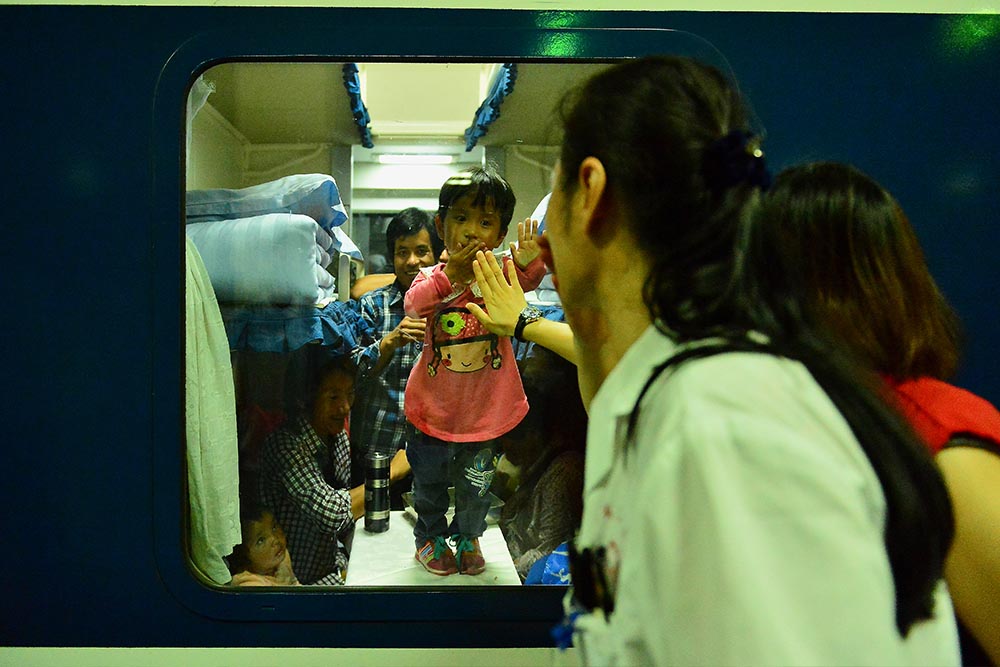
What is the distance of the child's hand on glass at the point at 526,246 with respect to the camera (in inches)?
77.7

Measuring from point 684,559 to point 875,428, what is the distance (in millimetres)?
265

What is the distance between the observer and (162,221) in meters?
1.78

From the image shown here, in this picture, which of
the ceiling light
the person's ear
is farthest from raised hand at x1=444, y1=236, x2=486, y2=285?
the person's ear

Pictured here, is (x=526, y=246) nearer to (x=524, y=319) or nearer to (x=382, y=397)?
(x=524, y=319)

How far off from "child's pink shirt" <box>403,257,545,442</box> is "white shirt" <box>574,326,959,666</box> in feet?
3.92

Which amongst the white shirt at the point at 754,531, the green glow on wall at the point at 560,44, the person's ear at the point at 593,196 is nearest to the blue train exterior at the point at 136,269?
the green glow on wall at the point at 560,44

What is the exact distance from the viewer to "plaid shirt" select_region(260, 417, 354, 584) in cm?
198

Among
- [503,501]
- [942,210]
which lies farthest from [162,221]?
[942,210]

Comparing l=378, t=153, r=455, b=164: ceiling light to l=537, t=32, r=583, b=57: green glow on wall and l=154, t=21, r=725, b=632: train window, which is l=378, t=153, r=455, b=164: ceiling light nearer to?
l=154, t=21, r=725, b=632: train window

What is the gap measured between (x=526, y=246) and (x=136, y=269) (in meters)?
0.98

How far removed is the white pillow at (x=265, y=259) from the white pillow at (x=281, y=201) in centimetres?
2

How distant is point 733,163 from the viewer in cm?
87

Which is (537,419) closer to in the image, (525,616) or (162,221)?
(525,616)

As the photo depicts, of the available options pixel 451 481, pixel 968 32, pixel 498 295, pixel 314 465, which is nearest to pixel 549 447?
pixel 451 481
